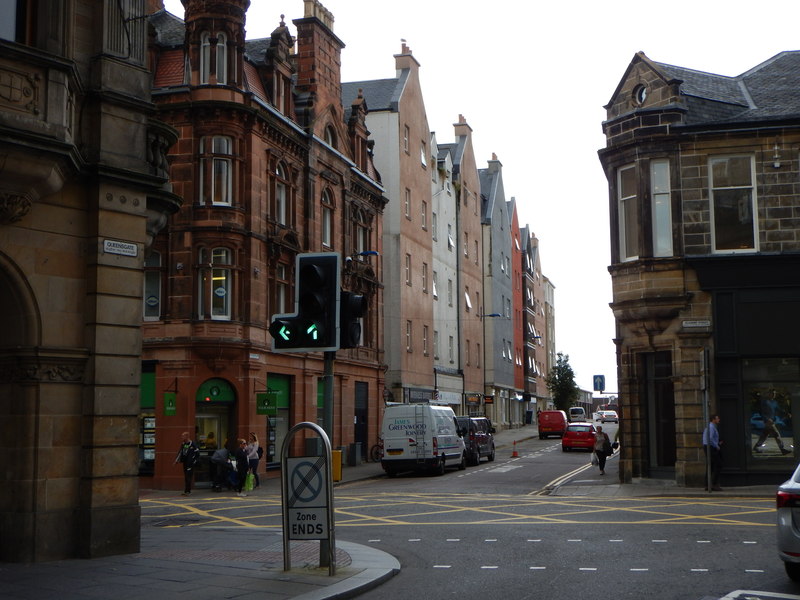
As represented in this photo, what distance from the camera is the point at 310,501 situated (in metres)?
11.9

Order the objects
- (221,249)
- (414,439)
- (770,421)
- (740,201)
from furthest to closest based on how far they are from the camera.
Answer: (414,439) → (221,249) → (740,201) → (770,421)

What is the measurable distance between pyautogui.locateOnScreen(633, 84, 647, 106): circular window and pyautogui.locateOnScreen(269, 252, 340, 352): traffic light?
58.4 feet

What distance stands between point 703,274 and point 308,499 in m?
16.4

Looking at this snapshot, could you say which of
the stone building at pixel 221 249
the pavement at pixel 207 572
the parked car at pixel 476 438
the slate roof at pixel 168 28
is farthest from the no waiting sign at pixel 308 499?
the parked car at pixel 476 438

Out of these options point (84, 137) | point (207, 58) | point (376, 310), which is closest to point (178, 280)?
point (207, 58)

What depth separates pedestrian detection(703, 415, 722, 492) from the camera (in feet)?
78.1

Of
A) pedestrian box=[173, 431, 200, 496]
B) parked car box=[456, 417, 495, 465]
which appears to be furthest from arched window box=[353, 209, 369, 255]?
pedestrian box=[173, 431, 200, 496]

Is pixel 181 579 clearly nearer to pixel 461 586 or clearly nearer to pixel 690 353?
pixel 461 586

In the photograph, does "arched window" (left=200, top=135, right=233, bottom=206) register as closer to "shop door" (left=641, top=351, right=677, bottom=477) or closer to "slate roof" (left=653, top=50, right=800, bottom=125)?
"slate roof" (left=653, top=50, right=800, bottom=125)

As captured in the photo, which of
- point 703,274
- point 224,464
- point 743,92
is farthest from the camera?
point 224,464

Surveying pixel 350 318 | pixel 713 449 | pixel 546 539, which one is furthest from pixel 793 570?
pixel 713 449

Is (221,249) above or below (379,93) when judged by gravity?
below

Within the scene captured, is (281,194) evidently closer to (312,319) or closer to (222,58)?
(222,58)

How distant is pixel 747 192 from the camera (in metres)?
25.8
